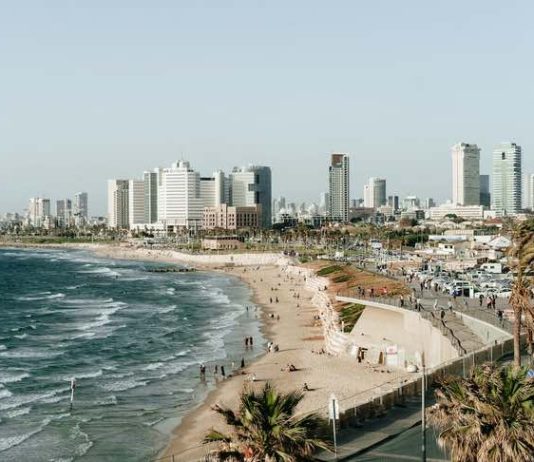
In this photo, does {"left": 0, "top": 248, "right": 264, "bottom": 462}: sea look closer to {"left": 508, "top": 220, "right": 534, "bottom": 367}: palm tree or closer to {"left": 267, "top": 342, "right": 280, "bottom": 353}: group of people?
{"left": 267, "top": 342, "right": 280, "bottom": 353}: group of people

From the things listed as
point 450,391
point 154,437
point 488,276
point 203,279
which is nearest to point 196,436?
point 154,437

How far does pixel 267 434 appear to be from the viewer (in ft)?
43.9

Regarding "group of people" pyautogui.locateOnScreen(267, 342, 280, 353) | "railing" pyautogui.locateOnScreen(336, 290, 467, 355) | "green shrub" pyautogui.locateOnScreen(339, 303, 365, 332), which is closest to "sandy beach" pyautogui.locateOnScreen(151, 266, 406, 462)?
"group of people" pyautogui.locateOnScreen(267, 342, 280, 353)

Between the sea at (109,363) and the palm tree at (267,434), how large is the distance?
18385mm

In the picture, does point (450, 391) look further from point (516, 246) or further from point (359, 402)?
point (516, 246)

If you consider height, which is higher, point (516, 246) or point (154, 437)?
point (516, 246)

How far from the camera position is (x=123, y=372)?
48.6 meters

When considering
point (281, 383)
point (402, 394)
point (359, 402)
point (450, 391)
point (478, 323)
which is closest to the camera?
point (450, 391)

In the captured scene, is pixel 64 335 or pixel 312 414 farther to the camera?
pixel 64 335

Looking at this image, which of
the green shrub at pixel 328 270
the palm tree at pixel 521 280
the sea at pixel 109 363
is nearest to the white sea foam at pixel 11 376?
the sea at pixel 109 363

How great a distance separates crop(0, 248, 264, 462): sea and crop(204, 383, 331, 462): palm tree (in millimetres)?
18385

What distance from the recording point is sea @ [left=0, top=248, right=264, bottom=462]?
34.3 m

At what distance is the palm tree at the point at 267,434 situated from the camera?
43.7ft

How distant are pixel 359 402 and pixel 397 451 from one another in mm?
2942
